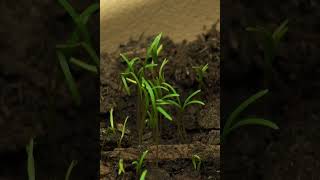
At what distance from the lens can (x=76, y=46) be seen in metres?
0.82

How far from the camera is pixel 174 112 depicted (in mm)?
791

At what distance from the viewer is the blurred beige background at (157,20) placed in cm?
78

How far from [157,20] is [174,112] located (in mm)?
154

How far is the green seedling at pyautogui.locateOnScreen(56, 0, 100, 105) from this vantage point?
81 centimetres

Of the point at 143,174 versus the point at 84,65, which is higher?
the point at 84,65

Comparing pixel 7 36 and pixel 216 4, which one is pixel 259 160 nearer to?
pixel 216 4

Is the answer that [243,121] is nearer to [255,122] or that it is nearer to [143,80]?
[255,122]

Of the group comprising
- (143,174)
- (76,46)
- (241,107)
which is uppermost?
(76,46)

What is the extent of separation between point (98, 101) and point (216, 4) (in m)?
0.26

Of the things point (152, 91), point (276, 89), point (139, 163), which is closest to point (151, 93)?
point (152, 91)

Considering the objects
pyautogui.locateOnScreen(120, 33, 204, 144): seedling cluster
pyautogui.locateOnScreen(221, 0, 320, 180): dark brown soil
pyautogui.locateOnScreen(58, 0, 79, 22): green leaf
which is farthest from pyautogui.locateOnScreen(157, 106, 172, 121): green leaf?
pyautogui.locateOnScreen(58, 0, 79, 22): green leaf

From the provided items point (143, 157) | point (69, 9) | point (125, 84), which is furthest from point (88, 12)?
point (143, 157)

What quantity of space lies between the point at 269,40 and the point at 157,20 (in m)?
0.20

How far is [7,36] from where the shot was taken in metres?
0.84
